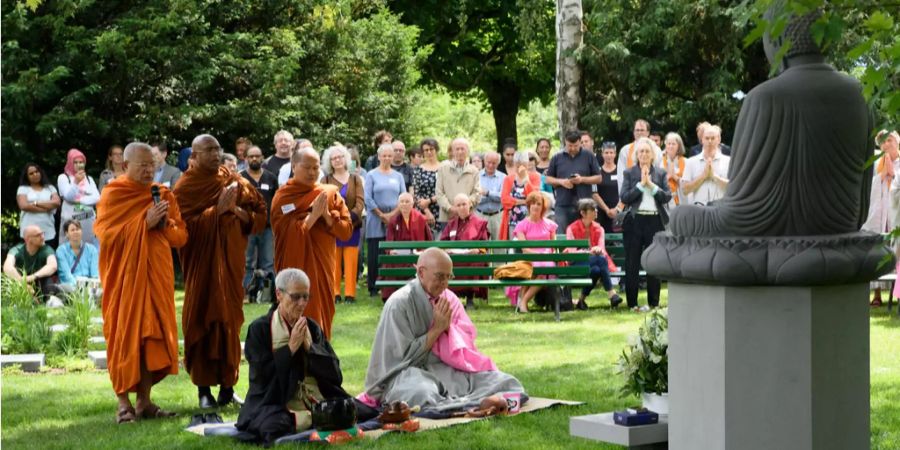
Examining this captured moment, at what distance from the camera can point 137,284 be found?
34.0 ft

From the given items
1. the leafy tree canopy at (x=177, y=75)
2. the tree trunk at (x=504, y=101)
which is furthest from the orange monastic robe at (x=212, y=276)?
the tree trunk at (x=504, y=101)

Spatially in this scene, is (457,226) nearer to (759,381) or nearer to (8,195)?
(8,195)

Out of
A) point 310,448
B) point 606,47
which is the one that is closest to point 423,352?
point 310,448

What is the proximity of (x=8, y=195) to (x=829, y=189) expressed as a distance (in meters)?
17.7

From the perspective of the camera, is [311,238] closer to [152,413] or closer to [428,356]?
[428,356]

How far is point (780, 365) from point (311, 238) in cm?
546

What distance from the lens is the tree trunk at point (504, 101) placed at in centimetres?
3562

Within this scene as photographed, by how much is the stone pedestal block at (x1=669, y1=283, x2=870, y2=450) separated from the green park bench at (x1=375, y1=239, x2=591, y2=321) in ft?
29.7

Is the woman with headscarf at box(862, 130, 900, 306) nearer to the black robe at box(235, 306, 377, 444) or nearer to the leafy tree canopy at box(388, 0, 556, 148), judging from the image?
the black robe at box(235, 306, 377, 444)

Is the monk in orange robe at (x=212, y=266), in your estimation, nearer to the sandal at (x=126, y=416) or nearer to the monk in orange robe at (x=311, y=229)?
the monk in orange robe at (x=311, y=229)

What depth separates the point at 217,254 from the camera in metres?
11.1

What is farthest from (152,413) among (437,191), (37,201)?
(37,201)

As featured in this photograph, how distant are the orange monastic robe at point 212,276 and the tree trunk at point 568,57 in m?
12.1

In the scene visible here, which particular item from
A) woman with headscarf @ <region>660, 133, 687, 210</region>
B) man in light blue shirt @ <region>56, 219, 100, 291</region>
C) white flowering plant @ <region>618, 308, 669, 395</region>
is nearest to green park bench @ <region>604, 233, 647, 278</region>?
woman with headscarf @ <region>660, 133, 687, 210</region>
